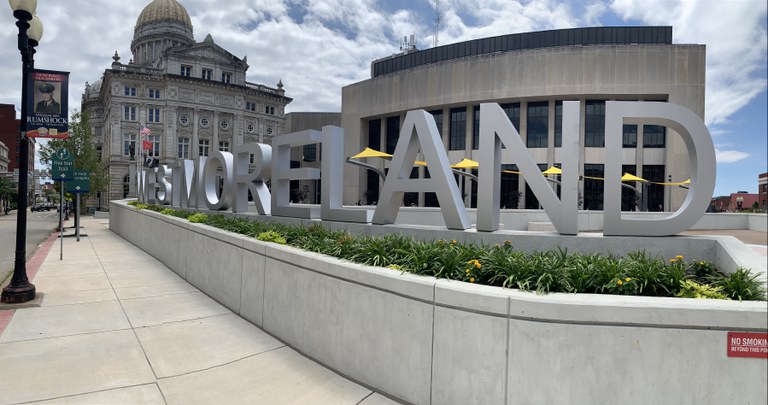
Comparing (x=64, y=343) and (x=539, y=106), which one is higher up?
(x=539, y=106)

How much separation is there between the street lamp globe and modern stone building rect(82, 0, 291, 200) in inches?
2326

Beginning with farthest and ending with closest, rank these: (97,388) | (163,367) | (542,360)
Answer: (163,367)
(97,388)
(542,360)

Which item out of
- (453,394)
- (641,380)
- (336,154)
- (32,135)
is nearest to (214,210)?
(32,135)

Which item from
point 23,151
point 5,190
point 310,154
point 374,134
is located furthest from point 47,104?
point 5,190

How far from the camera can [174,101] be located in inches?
2820

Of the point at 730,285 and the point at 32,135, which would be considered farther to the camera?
the point at 32,135

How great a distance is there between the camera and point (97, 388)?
457 centimetres

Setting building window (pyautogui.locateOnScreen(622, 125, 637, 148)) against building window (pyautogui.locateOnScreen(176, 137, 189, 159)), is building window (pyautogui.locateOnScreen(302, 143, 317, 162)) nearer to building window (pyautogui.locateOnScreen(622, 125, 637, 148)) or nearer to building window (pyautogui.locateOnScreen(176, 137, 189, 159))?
building window (pyautogui.locateOnScreen(176, 137, 189, 159))

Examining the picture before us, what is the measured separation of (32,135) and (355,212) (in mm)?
6734

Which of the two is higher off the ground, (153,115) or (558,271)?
(153,115)

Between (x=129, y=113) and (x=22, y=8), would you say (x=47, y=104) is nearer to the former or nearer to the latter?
(x=22, y=8)

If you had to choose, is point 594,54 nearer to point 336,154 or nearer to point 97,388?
point 336,154

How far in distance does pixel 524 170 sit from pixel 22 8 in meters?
9.43

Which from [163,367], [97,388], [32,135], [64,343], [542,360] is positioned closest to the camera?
[542,360]
